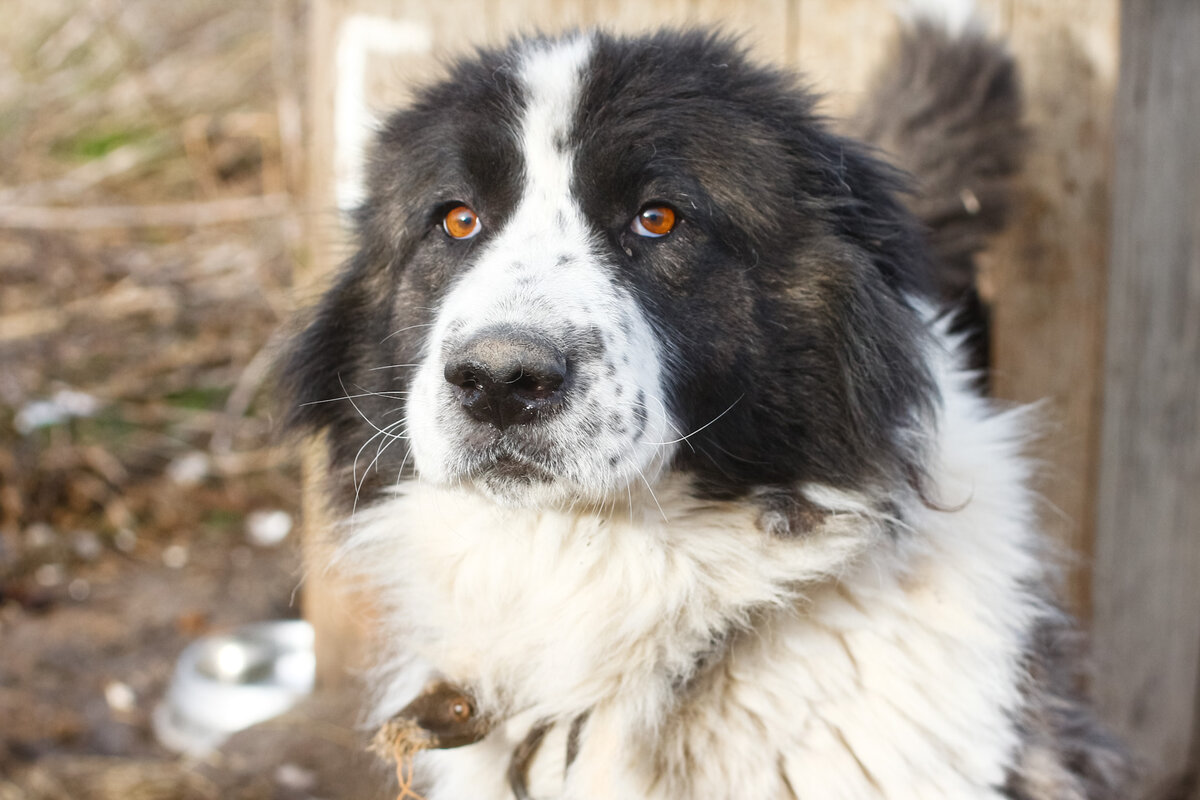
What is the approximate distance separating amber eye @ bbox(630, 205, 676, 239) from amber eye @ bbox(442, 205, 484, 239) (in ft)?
1.08

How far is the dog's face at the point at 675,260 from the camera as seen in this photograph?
1882 mm

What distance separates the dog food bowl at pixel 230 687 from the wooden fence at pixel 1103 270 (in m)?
0.85

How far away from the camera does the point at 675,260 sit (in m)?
2.05

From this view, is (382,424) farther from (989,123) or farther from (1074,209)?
(1074,209)

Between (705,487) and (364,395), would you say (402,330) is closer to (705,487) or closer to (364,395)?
(364,395)

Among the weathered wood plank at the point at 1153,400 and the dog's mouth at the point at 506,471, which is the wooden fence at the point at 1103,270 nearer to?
the weathered wood plank at the point at 1153,400

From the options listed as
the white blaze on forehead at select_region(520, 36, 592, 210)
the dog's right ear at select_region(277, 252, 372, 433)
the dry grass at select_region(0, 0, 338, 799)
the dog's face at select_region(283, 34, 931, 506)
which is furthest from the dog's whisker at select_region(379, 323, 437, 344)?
the dry grass at select_region(0, 0, 338, 799)

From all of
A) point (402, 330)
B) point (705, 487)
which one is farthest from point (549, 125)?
point (705, 487)

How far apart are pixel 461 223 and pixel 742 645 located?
3.37 feet

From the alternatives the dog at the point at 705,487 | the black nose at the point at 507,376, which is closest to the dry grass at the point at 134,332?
the dog at the point at 705,487

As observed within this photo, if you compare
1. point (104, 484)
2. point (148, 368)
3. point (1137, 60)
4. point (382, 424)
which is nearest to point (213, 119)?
point (148, 368)

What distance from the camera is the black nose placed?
5.49ft

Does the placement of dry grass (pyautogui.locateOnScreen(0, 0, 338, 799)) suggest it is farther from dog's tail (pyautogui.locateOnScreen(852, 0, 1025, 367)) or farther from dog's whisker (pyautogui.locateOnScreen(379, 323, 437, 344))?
dog's tail (pyautogui.locateOnScreen(852, 0, 1025, 367))

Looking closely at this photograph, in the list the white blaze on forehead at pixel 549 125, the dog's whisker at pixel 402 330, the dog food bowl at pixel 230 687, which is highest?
the white blaze on forehead at pixel 549 125
